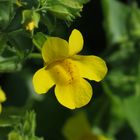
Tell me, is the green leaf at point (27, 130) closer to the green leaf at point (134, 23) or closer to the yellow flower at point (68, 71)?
the yellow flower at point (68, 71)

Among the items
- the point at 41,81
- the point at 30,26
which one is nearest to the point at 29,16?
the point at 30,26

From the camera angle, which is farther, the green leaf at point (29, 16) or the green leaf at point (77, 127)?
the green leaf at point (77, 127)

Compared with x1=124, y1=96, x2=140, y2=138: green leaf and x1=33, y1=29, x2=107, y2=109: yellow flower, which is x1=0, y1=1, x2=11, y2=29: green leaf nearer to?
x1=33, y1=29, x2=107, y2=109: yellow flower

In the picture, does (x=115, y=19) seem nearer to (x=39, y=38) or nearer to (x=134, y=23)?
(x=134, y=23)

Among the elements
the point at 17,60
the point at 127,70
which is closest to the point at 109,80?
the point at 127,70

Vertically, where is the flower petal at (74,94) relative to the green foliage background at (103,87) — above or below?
above

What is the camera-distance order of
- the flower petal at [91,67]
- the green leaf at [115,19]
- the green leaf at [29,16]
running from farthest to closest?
the green leaf at [115,19] → the flower petal at [91,67] → the green leaf at [29,16]

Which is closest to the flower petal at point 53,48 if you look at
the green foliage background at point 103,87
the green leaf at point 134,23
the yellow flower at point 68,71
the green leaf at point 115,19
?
the yellow flower at point 68,71
